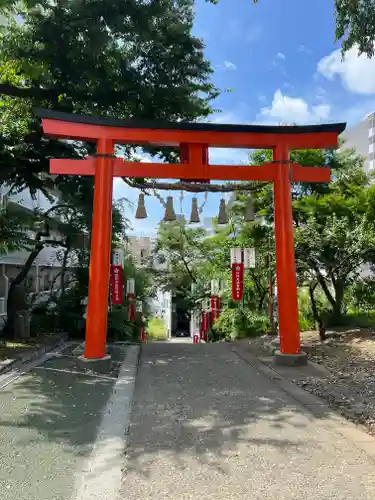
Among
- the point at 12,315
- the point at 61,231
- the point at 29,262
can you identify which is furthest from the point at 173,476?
the point at 61,231

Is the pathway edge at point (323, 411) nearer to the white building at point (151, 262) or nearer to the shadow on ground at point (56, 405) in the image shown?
the shadow on ground at point (56, 405)

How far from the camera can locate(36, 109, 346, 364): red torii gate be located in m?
8.88

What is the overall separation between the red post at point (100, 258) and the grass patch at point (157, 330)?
32.4 meters

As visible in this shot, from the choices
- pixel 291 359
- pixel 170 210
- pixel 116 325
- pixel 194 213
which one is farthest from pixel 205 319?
pixel 291 359

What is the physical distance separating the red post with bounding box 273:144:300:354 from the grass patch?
3233 cm

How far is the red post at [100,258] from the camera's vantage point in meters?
8.85

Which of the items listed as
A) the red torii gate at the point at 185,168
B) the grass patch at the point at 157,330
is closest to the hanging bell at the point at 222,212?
the red torii gate at the point at 185,168

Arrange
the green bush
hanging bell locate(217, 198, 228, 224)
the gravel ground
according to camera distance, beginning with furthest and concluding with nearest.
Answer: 1. the green bush
2. hanging bell locate(217, 198, 228, 224)
3. the gravel ground

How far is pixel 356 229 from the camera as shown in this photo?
1159cm

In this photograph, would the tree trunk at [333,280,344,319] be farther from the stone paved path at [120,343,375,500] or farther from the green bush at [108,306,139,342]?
the green bush at [108,306,139,342]

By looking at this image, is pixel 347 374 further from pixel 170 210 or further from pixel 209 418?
pixel 170 210

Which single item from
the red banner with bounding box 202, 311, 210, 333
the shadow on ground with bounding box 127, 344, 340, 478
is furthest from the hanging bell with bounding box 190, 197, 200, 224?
the red banner with bounding box 202, 311, 210, 333

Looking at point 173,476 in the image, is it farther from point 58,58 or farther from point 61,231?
point 61,231

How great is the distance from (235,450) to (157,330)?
1741 inches
